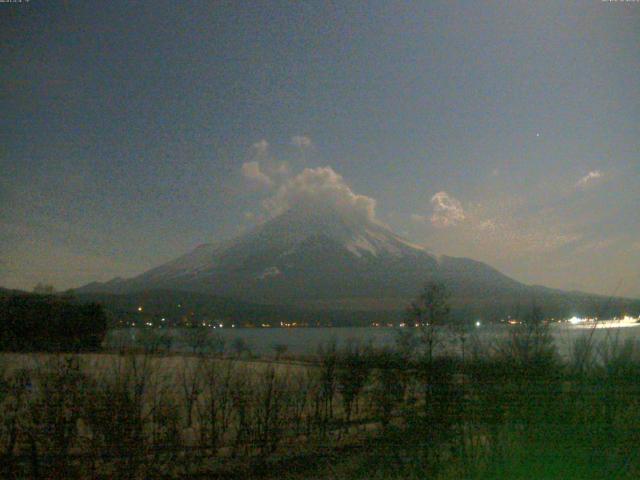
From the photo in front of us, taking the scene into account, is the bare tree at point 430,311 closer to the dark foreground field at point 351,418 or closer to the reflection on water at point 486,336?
the reflection on water at point 486,336

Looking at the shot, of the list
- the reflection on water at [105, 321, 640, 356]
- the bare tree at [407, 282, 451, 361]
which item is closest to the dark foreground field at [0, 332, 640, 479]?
the reflection on water at [105, 321, 640, 356]

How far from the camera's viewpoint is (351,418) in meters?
17.7

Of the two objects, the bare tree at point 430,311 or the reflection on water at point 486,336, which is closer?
the reflection on water at point 486,336

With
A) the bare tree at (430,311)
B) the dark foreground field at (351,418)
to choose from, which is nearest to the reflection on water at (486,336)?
the dark foreground field at (351,418)

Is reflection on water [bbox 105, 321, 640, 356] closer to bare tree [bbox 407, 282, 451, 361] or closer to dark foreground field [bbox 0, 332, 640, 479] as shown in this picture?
dark foreground field [bbox 0, 332, 640, 479]

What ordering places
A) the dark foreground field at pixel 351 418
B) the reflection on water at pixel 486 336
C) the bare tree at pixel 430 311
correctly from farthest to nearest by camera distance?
the bare tree at pixel 430 311, the reflection on water at pixel 486 336, the dark foreground field at pixel 351 418

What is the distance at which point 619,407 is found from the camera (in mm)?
5246

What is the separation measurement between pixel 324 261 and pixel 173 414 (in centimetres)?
14524

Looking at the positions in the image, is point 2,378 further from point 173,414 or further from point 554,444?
point 554,444

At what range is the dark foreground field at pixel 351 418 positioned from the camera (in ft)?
17.0

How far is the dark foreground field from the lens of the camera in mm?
5180

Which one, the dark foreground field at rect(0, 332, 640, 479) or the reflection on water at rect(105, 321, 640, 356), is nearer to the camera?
the dark foreground field at rect(0, 332, 640, 479)

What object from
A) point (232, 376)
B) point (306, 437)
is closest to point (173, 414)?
point (232, 376)

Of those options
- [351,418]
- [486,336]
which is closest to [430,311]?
[351,418]
